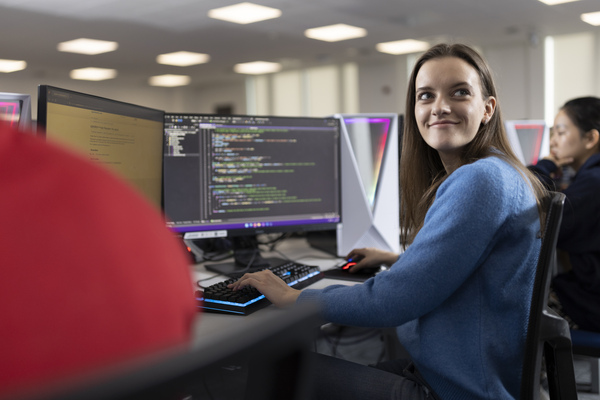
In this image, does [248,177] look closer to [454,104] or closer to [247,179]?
[247,179]

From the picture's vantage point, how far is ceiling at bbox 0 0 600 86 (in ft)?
21.3

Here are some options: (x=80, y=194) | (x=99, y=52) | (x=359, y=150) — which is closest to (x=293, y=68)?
(x=99, y=52)

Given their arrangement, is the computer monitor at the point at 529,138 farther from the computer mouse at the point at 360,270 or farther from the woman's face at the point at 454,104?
the woman's face at the point at 454,104

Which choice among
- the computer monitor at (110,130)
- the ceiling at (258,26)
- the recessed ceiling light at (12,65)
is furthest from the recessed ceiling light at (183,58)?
the computer monitor at (110,130)

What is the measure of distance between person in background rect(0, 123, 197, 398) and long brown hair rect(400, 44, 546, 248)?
948mm

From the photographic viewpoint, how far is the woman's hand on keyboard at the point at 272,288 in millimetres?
1172

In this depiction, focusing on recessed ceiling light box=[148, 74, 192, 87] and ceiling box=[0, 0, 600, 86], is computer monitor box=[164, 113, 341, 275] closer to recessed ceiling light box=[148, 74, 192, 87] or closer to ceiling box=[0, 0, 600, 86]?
ceiling box=[0, 0, 600, 86]

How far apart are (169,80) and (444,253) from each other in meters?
11.7

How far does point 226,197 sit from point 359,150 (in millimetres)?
567

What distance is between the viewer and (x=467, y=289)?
105 cm

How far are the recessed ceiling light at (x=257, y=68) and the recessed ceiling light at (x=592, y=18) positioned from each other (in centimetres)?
525

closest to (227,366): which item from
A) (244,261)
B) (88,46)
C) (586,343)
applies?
(244,261)

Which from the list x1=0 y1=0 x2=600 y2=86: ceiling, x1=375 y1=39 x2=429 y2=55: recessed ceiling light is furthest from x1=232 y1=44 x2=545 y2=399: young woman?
x1=375 y1=39 x2=429 y2=55: recessed ceiling light

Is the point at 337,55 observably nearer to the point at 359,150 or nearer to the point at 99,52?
the point at 99,52
